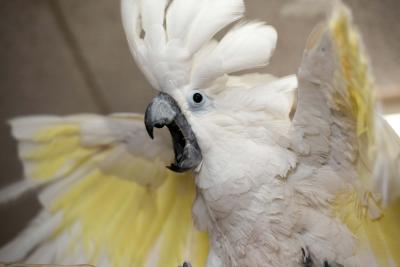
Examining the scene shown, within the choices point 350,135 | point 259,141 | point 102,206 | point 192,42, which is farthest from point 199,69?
point 102,206

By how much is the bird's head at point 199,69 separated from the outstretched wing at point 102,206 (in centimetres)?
24

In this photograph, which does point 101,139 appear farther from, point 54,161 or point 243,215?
point 243,215

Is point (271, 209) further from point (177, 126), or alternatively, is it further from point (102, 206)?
point (102, 206)

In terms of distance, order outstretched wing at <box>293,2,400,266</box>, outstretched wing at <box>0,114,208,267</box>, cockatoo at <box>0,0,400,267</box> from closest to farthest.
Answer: outstretched wing at <box>293,2,400,266</box>
cockatoo at <box>0,0,400,267</box>
outstretched wing at <box>0,114,208,267</box>

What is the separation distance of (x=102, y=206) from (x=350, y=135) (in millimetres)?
644

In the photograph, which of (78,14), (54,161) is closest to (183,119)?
(54,161)

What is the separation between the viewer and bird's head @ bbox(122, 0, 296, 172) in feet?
3.13

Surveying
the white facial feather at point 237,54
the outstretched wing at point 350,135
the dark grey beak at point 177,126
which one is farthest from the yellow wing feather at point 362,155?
the dark grey beak at point 177,126

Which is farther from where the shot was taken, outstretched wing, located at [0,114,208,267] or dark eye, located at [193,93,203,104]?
outstretched wing, located at [0,114,208,267]

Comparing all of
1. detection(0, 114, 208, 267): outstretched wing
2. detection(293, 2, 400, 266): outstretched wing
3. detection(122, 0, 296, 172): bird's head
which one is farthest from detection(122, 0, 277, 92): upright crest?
detection(0, 114, 208, 267): outstretched wing

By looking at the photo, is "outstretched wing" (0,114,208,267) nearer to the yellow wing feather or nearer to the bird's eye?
the bird's eye

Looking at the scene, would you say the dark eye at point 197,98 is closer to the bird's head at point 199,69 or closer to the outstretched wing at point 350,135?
the bird's head at point 199,69

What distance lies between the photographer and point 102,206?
1265mm

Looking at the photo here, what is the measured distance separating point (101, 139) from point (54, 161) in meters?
0.13
